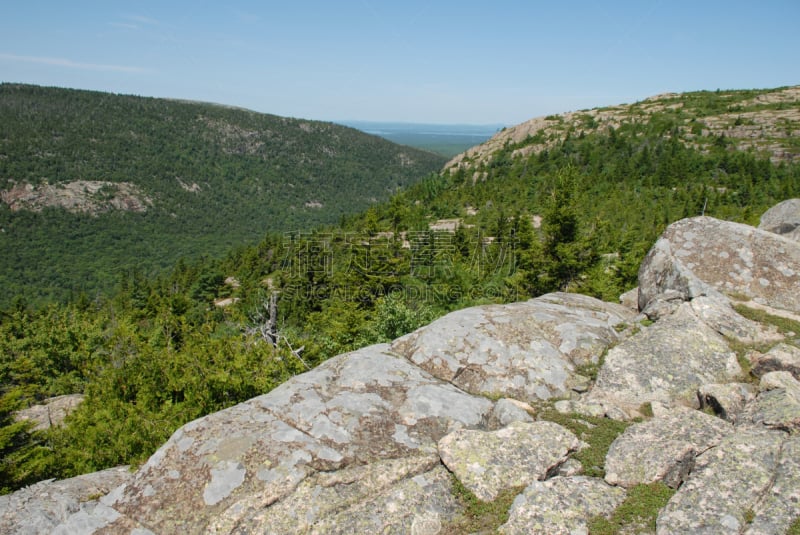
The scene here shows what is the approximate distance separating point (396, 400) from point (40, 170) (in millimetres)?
246238

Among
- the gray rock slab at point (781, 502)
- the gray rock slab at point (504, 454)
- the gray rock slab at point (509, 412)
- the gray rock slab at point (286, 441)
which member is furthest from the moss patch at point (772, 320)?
the gray rock slab at point (286, 441)

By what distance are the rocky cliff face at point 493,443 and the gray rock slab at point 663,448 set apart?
0.03 meters

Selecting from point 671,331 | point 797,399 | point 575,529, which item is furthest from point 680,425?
point 671,331

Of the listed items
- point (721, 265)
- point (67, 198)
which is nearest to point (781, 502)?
point (721, 265)

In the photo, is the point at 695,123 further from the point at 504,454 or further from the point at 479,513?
the point at 479,513

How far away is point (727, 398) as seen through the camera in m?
8.19

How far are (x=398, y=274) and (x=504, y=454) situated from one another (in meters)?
29.6

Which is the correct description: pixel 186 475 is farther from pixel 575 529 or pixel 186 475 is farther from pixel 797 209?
pixel 797 209

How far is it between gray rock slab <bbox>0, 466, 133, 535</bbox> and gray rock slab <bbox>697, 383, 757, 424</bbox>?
10323 millimetres

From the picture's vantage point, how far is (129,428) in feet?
48.5

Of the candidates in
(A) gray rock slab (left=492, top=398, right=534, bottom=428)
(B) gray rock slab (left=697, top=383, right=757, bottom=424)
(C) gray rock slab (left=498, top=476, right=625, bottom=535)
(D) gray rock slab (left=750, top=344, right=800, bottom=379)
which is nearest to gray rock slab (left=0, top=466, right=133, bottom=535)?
(C) gray rock slab (left=498, top=476, right=625, bottom=535)

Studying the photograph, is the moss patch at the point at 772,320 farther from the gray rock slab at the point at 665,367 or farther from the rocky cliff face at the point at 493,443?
the gray rock slab at the point at 665,367

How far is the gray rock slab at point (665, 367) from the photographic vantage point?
924 cm

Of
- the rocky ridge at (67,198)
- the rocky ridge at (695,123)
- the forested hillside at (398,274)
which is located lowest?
the rocky ridge at (67,198)
